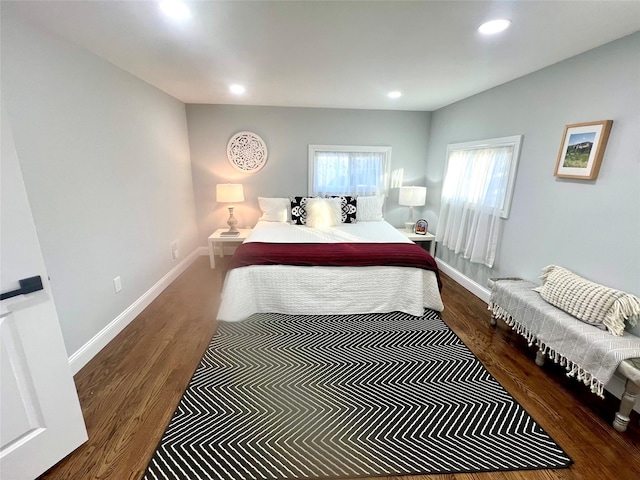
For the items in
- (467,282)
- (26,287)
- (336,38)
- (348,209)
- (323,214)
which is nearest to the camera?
(26,287)

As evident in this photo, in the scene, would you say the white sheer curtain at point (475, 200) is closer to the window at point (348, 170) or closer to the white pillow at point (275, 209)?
the window at point (348, 170)

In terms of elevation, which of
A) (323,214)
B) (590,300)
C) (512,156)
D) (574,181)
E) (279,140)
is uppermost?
(279,140)

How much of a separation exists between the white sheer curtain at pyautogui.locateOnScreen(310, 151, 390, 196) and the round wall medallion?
806 mm

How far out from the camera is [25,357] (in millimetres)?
1222

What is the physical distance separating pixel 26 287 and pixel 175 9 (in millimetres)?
1508

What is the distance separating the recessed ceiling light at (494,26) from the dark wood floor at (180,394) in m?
2.22

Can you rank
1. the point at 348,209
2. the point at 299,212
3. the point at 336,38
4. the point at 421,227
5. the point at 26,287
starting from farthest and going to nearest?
1. the point at 421,227
2. the point at 348,209
3. the point at 299,212
4. the point at 336,38
5. the point at 26,287

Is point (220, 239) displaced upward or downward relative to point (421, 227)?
downward

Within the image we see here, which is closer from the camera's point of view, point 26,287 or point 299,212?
point 26,287

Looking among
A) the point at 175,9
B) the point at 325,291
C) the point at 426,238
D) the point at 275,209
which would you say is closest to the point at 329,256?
the point at 325,291

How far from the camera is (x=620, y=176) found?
5.87 feet

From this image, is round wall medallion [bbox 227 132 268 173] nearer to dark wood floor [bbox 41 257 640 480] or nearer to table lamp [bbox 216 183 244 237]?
table lamp [bbox 216 183 244 237]

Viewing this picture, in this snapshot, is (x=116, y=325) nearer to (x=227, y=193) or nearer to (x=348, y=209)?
(x=227, y=193)

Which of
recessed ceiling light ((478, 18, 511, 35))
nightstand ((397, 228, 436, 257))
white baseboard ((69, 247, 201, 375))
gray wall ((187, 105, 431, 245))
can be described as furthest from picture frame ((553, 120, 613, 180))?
white baseboard ((69, 247, 201, 375))
